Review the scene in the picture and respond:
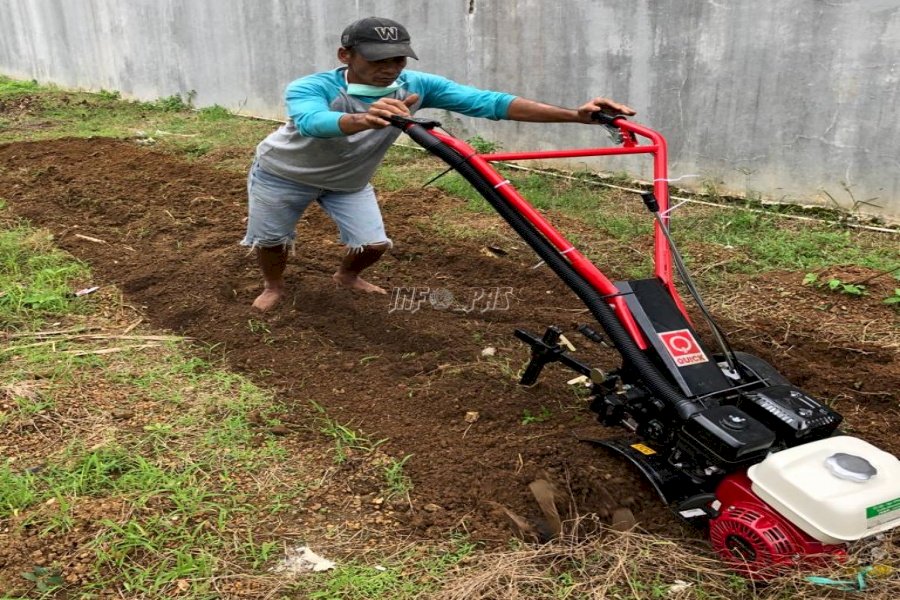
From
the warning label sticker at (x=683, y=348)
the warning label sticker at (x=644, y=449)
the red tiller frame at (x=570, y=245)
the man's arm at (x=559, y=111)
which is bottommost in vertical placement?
the warning label sticker at (x=644, y=449)

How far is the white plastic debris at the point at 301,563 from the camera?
7.71ft

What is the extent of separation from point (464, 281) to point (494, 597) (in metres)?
2.60

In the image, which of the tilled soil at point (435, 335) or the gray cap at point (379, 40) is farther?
the gray cap at point (379, 40)

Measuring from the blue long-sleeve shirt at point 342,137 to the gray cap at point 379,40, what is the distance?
0.85 feet

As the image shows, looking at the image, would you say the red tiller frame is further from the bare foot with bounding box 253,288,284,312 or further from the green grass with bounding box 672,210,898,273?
the green grass with bounding box 672,210,898,273

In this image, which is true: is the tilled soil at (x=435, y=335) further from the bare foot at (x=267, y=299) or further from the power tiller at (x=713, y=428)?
the power tiller at (x=713, y=428)

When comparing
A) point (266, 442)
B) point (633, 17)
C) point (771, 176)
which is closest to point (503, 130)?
point (633, 17)

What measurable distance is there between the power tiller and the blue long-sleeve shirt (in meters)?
Result: 0.82

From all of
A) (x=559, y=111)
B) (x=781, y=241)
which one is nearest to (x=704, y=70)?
(x=781, y=241)

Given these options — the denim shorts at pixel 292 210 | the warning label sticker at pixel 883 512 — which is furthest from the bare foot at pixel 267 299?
the warning label sticker at pixel 883 512

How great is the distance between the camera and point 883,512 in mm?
1994

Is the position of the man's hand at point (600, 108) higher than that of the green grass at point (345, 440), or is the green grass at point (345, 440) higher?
the man's hand at point (600, 108)

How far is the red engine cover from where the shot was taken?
2.06 m

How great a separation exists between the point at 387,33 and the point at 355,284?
1.52m
